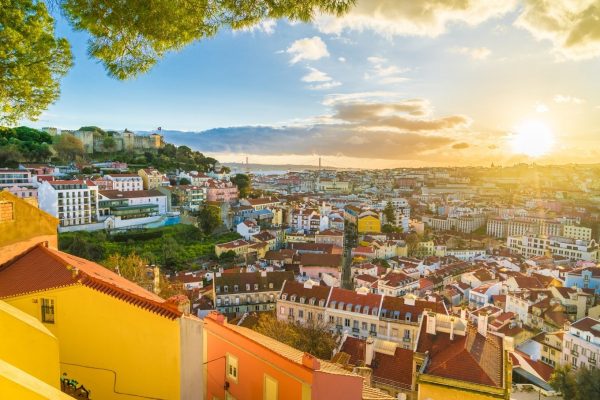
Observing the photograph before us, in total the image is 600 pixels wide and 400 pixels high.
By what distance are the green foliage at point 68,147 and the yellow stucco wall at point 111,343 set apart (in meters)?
58.8

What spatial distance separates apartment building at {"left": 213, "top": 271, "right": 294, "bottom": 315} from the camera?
30.8m

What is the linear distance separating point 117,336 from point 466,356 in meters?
10.5

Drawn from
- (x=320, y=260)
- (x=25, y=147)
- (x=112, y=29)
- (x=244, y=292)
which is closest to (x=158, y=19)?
(x=112, y=29)

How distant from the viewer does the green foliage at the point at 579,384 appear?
2170cm

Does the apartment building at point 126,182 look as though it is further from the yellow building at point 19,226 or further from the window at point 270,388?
the window at point 270,388

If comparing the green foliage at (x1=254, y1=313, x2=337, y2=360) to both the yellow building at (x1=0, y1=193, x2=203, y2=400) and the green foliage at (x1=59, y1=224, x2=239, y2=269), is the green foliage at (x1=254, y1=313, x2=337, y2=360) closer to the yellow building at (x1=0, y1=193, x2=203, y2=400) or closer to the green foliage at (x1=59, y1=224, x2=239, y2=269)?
the yellow building at (x1=0, y1=193, x2=203, y2=400)

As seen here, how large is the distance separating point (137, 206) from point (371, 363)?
3415 cm

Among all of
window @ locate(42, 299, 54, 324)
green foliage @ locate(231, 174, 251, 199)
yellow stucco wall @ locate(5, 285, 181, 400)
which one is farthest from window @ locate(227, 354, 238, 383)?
green foliage @ locate(231, 174, 251, 199)

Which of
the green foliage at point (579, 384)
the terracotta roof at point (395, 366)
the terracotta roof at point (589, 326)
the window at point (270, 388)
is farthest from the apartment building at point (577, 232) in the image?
the window at point (270, 388)

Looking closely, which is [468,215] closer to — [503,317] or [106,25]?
[503,317]

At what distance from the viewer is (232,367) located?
644 centimetres

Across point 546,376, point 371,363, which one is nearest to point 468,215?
point 546,376

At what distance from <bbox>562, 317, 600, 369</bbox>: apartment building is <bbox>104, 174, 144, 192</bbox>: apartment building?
43.8 metres

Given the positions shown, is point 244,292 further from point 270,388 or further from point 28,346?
point 28,346
